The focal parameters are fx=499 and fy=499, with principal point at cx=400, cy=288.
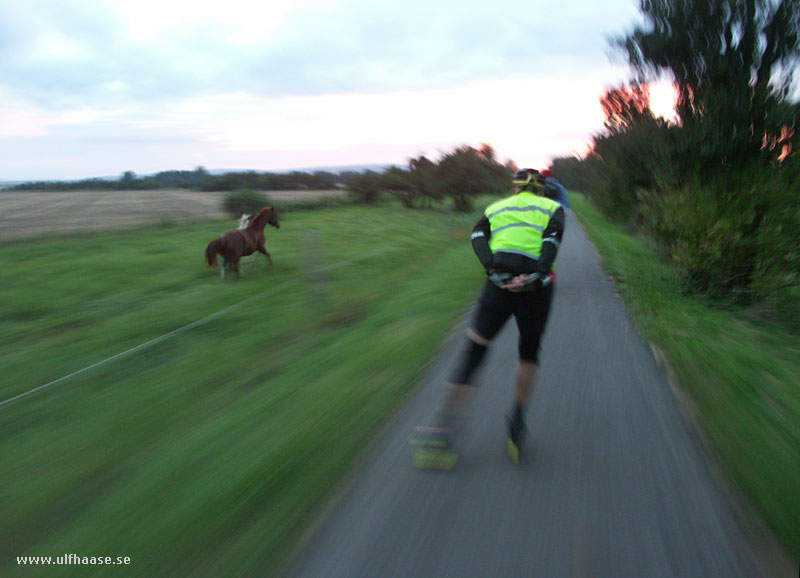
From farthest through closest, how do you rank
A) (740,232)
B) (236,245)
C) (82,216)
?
(82,216) → (236,245) → (740,232)

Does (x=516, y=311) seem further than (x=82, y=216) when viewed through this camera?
No

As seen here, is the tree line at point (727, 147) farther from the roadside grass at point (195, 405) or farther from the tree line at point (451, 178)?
the tree line at point (451, 178)

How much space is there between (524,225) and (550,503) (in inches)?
64.0

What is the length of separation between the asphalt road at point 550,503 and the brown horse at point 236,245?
737cm

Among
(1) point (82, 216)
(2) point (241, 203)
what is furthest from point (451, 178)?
(1) point (82, 216)

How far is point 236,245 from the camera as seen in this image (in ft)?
34.7

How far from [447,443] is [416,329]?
3200mm

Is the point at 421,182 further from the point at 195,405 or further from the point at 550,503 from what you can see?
the point at 550,503

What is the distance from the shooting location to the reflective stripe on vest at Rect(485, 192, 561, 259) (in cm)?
311

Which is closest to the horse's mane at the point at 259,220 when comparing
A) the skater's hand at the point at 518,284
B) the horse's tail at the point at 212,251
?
the horse's tail at the point at 212,251

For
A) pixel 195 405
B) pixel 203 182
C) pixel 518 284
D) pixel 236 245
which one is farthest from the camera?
pixel 203 182

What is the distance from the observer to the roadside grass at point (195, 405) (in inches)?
103

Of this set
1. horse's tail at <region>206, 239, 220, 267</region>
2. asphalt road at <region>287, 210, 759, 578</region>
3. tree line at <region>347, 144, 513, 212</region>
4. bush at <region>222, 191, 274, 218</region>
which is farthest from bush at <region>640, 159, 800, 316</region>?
tree line at <region>347, 144, 513, 212</region>

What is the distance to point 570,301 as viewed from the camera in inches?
317
